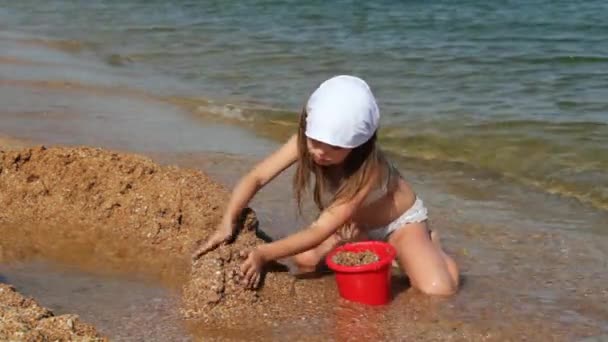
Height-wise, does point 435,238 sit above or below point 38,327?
below

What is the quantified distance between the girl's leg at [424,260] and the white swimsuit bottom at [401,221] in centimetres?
2

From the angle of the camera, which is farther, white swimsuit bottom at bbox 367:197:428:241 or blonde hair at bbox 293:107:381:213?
white swimsuit bottom at bbox 367:197:428:241

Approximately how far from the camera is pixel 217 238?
4.23 m

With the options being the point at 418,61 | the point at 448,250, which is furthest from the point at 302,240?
the point at 418,61

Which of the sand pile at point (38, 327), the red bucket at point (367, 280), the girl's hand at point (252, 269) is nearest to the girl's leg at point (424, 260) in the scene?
the red bucket at point (367, 280)

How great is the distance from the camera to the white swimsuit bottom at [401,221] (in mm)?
4656

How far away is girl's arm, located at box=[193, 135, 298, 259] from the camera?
4258 millimetres

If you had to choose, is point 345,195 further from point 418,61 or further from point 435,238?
point 418,61

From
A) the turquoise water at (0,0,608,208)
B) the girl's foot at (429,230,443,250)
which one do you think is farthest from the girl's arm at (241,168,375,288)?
the turquoise water at (0,0,608,208)

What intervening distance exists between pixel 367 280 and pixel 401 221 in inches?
26.5

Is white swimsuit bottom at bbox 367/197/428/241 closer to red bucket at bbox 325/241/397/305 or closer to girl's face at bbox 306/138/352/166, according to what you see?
red bucket at bbox 325/241/397/305

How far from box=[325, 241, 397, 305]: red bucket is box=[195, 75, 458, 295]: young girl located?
0.20 metres

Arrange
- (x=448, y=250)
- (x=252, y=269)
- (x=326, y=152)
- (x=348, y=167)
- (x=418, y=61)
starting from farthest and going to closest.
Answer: (x=418, y=61) < (x=448, y=250) < (x=348, y=167) < (x=326, y=152) < (x=252, y=269)

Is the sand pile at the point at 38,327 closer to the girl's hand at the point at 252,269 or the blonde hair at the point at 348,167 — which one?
the girl's hand at the point at 252,269
